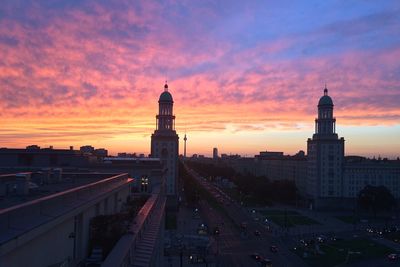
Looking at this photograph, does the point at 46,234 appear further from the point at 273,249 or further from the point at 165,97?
the point at 165,97

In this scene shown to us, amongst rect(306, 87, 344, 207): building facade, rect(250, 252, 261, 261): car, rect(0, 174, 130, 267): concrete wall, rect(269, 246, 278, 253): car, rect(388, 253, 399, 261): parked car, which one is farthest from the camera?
rect(306, 87, 344, 207): building facade

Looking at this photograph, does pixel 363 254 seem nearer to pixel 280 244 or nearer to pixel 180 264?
pixel 280 244

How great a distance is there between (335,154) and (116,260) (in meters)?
93.1

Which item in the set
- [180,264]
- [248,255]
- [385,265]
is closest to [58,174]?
[180,264]

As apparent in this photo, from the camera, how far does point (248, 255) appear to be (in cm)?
5016

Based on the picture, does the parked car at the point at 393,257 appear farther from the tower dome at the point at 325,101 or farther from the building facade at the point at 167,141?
the tower dome at the point at 325,101

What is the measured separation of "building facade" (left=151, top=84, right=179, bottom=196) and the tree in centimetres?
3764

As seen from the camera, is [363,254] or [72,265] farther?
[363,254]

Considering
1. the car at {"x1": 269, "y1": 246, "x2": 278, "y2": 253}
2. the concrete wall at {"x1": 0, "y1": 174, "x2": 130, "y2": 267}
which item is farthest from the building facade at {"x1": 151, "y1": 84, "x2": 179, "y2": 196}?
the concrete wall at {"x1": 0, "y1": 174, "x2": 130, "y2": 267}

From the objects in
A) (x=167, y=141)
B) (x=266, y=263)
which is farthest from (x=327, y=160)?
(x=266, y=263)

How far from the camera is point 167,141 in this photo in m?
88.2

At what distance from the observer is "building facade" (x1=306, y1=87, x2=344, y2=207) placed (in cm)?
9600

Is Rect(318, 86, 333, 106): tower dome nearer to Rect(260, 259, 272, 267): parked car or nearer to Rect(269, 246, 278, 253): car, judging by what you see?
Rect(269, 246, 278, 253): car

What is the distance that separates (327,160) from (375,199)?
48.3ft
